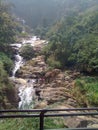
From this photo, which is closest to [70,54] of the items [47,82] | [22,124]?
[47,82]

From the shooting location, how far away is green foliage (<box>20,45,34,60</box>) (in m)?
32.0

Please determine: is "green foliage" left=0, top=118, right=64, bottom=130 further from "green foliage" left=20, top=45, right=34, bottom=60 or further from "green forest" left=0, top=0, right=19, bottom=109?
"green foliage" left=20, top=45, right=34, bottom=60

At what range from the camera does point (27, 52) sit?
32281mm

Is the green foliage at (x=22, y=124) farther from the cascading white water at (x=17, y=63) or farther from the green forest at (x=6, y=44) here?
the cascading white water at (x=17, y=63)

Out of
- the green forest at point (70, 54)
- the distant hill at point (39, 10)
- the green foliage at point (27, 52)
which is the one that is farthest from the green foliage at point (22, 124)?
the distant hill at point (39, 10)


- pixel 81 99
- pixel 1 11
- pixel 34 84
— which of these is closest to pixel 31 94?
pixel 34 84

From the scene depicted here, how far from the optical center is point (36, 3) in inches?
2776

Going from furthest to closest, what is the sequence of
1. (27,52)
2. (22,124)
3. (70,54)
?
(27,52) < (70,54) < (22,124)

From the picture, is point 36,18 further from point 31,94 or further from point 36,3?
point 31,94

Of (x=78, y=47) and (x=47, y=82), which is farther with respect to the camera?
(x=78, y=47)

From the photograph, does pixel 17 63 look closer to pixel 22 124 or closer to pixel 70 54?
pixel 70 54

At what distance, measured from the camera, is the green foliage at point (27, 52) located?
32.0 m

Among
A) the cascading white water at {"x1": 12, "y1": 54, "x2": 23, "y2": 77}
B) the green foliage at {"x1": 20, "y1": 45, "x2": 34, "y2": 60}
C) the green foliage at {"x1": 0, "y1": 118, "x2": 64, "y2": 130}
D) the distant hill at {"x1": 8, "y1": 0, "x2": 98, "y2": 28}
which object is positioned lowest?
the green foliage at {"x1": 0, "y1": 118, "x2": 64, "y2": 130}

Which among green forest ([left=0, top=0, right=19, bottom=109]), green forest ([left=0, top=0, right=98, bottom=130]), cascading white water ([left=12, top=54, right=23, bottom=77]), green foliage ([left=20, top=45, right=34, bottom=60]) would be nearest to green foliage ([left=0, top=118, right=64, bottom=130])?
A: green forest ([left=0, top=0, right=98, bottom=130])
